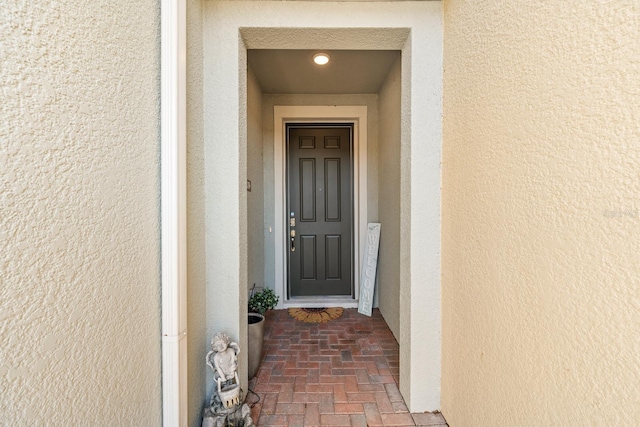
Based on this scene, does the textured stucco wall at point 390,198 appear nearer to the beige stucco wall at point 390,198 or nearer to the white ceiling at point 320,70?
the beige stucco wall at point 390,198

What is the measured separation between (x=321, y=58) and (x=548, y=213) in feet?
7.29

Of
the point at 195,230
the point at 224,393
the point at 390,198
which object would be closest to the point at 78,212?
the point at 195,230

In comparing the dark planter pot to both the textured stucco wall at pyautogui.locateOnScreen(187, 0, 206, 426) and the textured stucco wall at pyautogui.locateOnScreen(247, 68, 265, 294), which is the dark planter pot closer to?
the textured stucco wall at pyautogui.locateOnScreen(187, 0, 206, 426)

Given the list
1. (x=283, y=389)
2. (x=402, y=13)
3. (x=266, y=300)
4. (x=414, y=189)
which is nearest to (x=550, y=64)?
(x=414, y=189)

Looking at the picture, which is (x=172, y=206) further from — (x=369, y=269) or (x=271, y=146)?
(x=369, y=269)

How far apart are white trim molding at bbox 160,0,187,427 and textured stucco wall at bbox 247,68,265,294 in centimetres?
149

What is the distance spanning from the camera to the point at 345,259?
3822 millimetres

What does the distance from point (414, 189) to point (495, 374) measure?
97 centimetres

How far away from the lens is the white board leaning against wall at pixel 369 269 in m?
3.39

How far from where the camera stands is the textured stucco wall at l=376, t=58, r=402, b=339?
8.82 feet

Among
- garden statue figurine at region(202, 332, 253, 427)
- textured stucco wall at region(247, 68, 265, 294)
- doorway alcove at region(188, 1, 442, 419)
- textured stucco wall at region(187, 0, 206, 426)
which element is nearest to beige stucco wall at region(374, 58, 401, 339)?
doorway alcove at region(188, 1, 442, 419)

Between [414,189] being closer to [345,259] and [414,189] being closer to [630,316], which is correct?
[630,316]

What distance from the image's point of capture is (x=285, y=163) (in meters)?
3.64

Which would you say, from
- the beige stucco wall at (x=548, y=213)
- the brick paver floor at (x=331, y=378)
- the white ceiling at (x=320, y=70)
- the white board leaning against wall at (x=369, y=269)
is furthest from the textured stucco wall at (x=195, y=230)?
the white board leaning against wall at (x=369, y=269)
